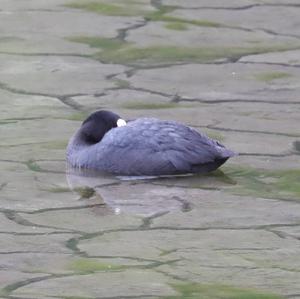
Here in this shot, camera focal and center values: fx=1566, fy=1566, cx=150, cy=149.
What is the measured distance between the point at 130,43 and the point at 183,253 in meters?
Result: 4.54

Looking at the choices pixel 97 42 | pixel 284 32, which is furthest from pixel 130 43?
pixel 284 32

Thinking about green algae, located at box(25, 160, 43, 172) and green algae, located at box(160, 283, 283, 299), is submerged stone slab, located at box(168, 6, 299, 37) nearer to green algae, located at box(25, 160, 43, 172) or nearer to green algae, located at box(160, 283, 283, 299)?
green algae, located at box(25, 160, 43, 172)

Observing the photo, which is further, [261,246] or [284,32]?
[284,32]

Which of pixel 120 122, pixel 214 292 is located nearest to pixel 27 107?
pixel 120 122

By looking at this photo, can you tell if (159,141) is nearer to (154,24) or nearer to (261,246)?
(261,246)

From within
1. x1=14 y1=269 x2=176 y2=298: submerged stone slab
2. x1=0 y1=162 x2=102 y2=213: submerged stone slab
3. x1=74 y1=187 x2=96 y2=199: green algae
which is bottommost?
x1=74 y1=187 x2=96 y2=199: green algae

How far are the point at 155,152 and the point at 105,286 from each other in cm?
198

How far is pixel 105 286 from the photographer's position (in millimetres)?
5664

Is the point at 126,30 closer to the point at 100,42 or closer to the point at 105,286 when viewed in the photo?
the point at 100,42

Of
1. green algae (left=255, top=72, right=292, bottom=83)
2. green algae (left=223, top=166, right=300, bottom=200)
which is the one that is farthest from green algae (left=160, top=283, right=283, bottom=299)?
green algae (left=255, top=72, right=292, bottom=83)

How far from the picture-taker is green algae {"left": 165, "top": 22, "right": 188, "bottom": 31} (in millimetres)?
11031

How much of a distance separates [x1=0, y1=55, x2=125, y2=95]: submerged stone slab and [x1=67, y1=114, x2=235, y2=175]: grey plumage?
167 cm

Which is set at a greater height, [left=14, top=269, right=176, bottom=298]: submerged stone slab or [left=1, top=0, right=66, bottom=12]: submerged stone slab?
[left=14, top=269, right=176, bottom=298]: submerged stone slab

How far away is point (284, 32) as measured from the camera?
11.1 metres
